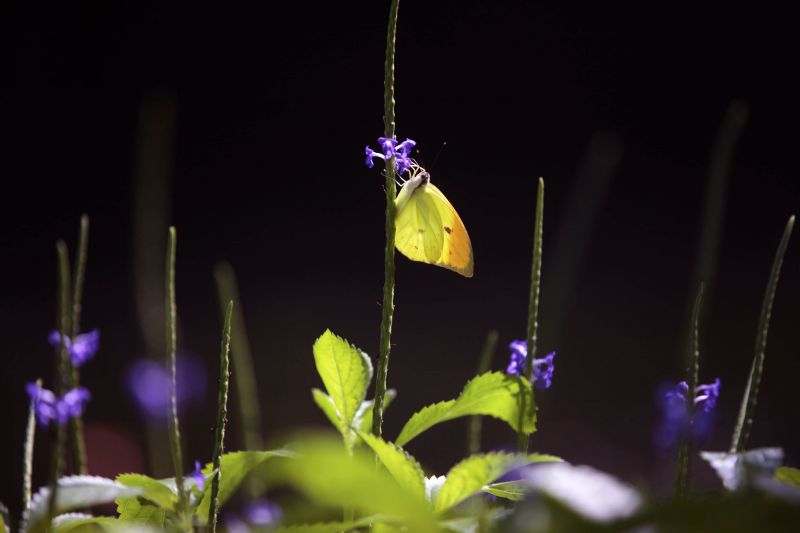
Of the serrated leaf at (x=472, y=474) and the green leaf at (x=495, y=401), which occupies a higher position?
the green leaf at (x=495, y=401)

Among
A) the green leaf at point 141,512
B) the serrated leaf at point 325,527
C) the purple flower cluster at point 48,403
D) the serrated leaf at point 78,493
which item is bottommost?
the green leaf at point 141,512

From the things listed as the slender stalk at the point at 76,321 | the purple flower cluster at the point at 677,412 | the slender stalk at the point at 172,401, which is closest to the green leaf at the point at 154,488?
the slender stalk at the point at 172,401

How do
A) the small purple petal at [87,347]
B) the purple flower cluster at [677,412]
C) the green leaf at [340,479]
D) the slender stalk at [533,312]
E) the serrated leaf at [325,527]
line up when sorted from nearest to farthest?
the green leaf at [340,479] < the serrated leaf at [325,527] < the slender stalk at [533,312] < the purple flower cluster at [677,412] < the small purple petal at [87,347]

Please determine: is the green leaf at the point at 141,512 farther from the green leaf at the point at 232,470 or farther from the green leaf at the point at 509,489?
the green leaf at the point at 509,489

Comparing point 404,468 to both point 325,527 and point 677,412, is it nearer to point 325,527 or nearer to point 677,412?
point 325,527

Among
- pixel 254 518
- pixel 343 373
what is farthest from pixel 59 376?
pixel 254 518

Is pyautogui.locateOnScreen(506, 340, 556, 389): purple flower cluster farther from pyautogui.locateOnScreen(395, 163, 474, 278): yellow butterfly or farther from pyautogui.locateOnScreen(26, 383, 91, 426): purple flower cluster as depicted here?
pyautogui.locateOnScreen(26, 383, 91, 426): purple flower cluster
